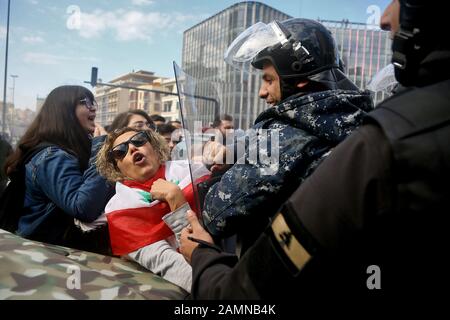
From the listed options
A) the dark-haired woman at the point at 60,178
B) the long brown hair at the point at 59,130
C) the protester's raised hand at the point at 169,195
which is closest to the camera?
the protester's raised hand at the point at 169,195

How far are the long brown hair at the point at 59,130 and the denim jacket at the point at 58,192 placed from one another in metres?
0.16

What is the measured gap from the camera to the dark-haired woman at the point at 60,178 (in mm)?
2273

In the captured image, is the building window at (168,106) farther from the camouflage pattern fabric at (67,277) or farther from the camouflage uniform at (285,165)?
the camouflage uniform at (285,165)

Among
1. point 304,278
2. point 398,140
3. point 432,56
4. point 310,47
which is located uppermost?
point 310,47

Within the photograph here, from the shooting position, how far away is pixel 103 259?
75.2 inches

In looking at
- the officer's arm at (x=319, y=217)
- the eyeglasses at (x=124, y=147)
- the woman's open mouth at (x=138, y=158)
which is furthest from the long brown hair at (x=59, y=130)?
the officer's arm at (x=319, y=217)

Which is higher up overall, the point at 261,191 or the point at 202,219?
the point at 261,191

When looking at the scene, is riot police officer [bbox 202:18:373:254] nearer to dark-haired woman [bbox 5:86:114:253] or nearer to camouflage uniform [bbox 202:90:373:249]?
camouflage uniform [bbox 202:90:373:249]

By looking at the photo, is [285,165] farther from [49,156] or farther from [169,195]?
[49,156]

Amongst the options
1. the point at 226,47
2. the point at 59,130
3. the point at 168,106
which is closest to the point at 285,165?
the point at 59,130
